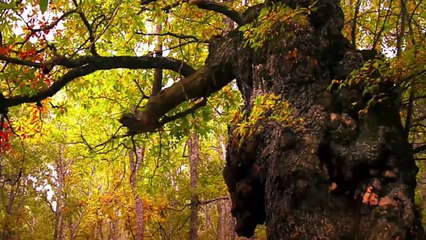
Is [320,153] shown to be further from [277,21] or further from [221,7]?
[221,7]

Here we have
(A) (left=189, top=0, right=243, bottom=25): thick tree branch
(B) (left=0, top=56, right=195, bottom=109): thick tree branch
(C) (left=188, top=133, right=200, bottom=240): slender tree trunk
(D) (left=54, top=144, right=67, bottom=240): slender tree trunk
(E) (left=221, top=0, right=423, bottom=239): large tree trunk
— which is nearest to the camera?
(E) (left=221, top=0, right=423, bottom=239): large tree trunk

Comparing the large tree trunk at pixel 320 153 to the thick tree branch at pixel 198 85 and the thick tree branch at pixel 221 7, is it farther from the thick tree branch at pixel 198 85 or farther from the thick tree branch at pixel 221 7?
the thick tree branch at pixel 221 7

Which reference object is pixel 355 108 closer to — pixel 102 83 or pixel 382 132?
pixel 382 132

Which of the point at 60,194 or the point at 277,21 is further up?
the point at 60,194

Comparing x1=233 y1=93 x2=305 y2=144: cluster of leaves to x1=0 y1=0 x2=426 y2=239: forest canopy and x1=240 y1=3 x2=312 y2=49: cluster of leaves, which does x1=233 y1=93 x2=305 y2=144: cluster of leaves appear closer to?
x1=0 y1=0 x2=426 y2=239: forest canopy

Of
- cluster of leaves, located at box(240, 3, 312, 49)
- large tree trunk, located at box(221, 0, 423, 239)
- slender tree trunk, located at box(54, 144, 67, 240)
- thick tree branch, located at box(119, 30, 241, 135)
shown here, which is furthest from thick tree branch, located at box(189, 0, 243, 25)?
slender tree trunk, located at box(54, 144, 67, 240)

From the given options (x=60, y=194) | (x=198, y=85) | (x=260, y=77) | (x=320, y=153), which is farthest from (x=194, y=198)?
(x=60, y=194)

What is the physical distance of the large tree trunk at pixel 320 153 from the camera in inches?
133

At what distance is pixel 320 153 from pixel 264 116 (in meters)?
0.64

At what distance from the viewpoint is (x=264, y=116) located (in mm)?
3574

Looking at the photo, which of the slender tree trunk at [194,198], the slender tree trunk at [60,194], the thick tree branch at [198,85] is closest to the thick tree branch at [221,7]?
the thick tree branch at [198,85]

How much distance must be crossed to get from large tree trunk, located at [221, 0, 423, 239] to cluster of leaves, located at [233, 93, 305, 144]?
26 millimetres

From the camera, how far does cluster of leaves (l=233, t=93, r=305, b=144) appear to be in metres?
3.47

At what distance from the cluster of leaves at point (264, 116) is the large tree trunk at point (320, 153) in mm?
26
